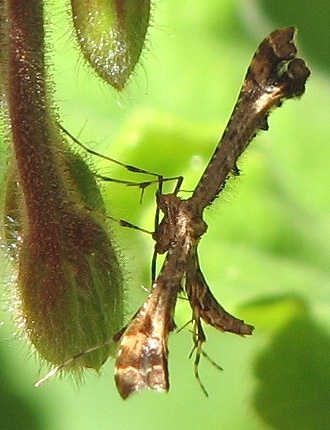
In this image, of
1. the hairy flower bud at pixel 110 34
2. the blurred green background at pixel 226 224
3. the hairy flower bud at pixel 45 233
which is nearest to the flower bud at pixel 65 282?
the hairy flower bud at pixel 45 233

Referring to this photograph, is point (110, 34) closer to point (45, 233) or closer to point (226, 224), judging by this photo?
point (45, 233)

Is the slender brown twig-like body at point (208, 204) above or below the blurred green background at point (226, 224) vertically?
above

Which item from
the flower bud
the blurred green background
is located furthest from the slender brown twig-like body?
the blurred green background

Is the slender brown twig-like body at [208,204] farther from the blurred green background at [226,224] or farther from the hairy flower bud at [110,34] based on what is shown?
the blurred green background at [226,224]

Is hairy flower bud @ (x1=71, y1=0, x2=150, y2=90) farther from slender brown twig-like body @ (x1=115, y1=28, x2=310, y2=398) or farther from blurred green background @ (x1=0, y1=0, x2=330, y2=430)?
blurred green background @ (x1=0, y1=0, x2=330, y2=430)

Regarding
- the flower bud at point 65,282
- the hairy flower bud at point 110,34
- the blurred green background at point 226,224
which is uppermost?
the hairy flower bud at point 110,34

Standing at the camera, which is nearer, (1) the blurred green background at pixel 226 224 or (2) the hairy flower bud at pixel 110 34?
(2) the hairy flower bud at pixel 110 34
